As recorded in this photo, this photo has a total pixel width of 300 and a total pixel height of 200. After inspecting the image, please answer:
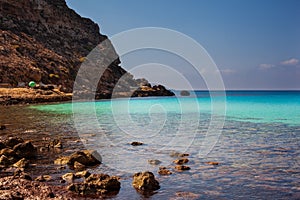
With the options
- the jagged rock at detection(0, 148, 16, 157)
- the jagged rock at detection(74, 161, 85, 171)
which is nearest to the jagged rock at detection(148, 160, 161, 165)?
the jagged rock at detection(74, 161, 85, 171)

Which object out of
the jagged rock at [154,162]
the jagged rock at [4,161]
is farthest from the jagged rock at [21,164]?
the jagged rock at [154,162]

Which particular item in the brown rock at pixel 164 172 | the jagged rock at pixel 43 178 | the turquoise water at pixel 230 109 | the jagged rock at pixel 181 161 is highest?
the turquoise water at pixel 230 109

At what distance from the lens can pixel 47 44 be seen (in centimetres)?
10538

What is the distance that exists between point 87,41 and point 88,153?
12091cm

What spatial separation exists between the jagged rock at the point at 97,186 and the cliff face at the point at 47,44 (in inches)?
2652

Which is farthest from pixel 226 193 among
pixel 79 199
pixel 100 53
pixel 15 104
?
pixel 100 53

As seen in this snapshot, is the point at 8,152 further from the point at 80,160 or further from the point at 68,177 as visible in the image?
the point at 68,177

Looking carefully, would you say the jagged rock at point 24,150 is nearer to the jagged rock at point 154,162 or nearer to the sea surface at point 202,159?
the sea surface at point 202,159

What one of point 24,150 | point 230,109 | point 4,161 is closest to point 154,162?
point 24,150

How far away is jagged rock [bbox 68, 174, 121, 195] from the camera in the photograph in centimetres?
1041

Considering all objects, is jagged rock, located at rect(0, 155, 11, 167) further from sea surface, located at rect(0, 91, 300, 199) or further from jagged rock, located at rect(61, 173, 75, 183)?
jagged rock, located at rect(61, 173, 75, 183)

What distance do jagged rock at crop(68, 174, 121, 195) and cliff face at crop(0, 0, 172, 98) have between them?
67.4m

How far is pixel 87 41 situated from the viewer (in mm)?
130500

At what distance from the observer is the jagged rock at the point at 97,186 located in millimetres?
10409
